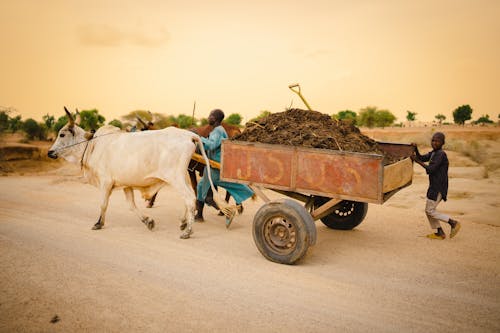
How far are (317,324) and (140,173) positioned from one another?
149 inches

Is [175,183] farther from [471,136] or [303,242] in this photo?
[471,136]

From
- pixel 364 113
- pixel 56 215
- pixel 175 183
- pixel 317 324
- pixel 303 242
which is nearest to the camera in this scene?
pixel 317 324

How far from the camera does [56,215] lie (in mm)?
7391

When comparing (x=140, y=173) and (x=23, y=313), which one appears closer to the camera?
(x=23, y=313)

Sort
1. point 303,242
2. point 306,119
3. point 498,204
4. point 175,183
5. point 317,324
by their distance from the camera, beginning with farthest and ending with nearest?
1. point 498,204
2. point 175,183
3. point 306,119
4. point 303,242
5. point 317,324

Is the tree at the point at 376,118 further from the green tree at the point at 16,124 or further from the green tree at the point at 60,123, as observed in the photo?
the green tree at the point at 16,124

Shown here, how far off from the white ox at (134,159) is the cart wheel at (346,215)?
188 centimetres

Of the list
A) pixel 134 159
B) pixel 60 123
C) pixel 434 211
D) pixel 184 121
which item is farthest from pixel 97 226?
pixel 184 121

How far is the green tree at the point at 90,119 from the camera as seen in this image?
22.8 m

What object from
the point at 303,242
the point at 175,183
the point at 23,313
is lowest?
the point at 23,313

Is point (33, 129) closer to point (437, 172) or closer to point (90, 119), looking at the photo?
point (90, 119)

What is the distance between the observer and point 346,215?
6.79m

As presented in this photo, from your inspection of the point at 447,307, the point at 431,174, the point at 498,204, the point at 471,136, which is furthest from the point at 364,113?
the point at 447,307

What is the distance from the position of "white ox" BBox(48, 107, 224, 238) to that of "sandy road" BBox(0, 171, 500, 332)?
25.6 inches
